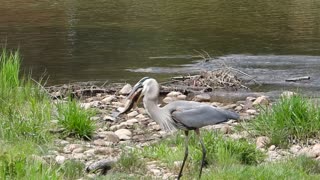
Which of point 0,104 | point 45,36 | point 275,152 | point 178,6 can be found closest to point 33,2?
point 178,6

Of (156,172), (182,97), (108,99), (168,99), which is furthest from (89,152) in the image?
(182,97)

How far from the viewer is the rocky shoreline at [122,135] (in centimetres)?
705

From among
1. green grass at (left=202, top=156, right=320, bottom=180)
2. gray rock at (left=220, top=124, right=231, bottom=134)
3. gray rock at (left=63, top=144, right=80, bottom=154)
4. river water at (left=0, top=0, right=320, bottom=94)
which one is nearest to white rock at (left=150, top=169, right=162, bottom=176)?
green grass at (left=202, top=156, right=320, bottom=180)

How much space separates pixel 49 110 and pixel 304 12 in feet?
52.9

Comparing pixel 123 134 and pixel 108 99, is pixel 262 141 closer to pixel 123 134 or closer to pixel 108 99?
pixel 123 134

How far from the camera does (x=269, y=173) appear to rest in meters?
6.02

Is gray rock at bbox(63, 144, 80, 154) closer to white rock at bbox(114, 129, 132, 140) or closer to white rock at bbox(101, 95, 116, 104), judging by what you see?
white rock at bbox(114, 129, 132, 140)

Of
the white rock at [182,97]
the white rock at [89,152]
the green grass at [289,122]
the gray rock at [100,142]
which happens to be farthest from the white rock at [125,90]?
the white rock at [89,152]

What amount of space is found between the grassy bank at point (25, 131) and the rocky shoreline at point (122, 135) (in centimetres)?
19

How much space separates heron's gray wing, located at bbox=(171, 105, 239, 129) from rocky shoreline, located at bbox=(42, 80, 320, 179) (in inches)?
23.1

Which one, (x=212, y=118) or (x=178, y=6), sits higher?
(x=212, y=118)

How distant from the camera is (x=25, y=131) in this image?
761cm

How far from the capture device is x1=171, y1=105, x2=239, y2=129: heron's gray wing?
6230 mm

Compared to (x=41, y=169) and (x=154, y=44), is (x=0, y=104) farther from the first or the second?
(x=154, y=44)
